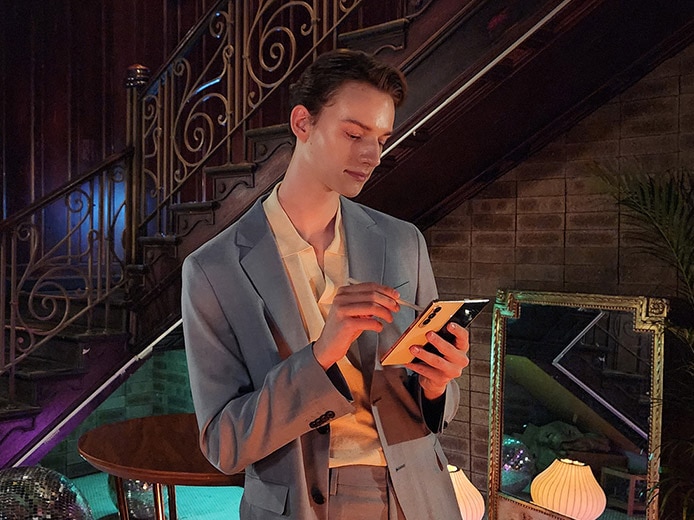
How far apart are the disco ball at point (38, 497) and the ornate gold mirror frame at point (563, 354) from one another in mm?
1942

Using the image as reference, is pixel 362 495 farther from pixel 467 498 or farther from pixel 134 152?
pixel 134 152

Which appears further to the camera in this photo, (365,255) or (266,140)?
(266,140)

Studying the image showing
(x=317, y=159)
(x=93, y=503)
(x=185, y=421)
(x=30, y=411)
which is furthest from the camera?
(x=93, y=503)

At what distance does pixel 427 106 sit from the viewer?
2.33 m

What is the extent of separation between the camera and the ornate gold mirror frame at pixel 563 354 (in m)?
2.63

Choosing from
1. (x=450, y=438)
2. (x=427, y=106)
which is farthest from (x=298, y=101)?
(x=450, y=438)

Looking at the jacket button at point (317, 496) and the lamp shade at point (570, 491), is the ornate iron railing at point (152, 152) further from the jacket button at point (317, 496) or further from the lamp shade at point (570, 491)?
the lamp shade at point (570, 491)

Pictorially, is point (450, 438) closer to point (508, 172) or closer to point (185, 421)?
point (508, 172)

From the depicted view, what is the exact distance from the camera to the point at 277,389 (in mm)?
1001

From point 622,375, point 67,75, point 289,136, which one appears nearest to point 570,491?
point 622,375

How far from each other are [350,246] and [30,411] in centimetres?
273

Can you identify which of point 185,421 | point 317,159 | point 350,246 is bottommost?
point 185,421

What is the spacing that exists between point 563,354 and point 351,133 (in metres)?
2.31

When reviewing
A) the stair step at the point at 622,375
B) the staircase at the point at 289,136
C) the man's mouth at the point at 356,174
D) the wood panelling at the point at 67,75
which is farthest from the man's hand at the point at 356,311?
the wood panelling at the point at 67,75
